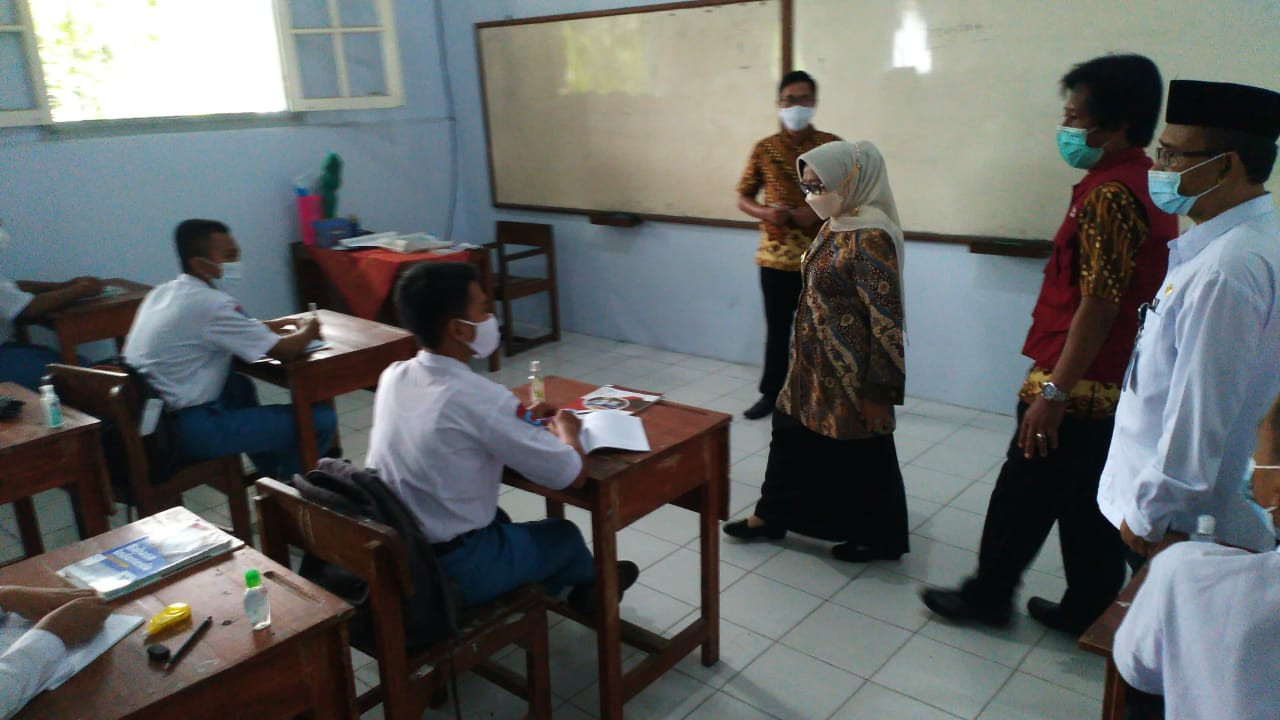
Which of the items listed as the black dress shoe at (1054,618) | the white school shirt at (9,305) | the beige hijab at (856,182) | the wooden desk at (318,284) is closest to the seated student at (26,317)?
the white school shirt at (9,305)

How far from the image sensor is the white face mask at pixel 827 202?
2.56 m

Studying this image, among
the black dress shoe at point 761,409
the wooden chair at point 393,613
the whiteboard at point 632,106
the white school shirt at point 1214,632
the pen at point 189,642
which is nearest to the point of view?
the white school shirt at point 1214,632

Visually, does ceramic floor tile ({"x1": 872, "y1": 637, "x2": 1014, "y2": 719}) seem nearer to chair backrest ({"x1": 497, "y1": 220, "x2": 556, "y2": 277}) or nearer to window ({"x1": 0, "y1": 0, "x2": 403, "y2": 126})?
chair backrest ({"x1": 497, "y1": 220, "x2": 556, "y2": 277})

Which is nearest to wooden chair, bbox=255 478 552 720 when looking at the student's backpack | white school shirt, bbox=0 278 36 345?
the student's backpack

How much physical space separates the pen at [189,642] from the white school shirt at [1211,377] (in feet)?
5.24

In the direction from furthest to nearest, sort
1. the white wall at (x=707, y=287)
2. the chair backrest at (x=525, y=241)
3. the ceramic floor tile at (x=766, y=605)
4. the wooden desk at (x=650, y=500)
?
the chair backrest at (x=525, y=241), the white wall at (x=707, y=287), the ceramic floor tile at (x=766, y=605), the wooden desk at (x=650, y=500)

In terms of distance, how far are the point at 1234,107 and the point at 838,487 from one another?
5.28 ft

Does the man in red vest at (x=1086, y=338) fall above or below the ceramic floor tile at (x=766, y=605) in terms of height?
above

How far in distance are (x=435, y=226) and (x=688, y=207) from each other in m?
2.04

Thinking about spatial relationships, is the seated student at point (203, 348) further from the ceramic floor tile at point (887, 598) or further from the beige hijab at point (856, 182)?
the ceramic floor tile at point (887, 598)

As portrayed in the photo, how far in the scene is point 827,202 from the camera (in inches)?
101

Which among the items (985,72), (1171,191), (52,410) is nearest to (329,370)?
(52,410)

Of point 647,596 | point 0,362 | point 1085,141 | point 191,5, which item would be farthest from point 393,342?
point 191,5

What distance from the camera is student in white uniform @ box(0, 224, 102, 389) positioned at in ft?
12.0
